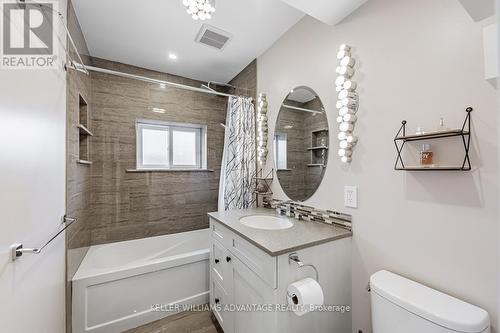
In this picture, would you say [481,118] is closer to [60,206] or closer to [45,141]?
[45,141]

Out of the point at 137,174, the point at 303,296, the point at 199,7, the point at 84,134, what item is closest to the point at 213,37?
the point at 199,7

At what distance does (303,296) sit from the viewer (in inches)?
38.4

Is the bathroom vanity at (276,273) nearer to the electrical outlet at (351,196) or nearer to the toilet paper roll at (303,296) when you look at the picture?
the toilet paper roll at (303,296)

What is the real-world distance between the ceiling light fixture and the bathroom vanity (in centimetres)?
153

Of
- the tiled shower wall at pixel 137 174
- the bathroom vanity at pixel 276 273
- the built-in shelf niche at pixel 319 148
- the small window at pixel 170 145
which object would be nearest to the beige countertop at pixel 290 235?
the bathroom vanity at pixel 276 273

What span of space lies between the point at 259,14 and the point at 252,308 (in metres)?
2.12

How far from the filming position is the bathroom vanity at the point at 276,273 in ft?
3.43

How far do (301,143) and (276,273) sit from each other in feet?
3.60

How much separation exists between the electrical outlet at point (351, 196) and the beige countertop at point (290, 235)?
177 millimetres

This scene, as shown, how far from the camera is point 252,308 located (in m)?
1.19

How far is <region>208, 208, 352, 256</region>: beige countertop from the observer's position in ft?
3.54

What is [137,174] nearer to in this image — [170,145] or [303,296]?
[170,145]

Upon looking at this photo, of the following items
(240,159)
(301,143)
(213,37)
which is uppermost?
(213,37)

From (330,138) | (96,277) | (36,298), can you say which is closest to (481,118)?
(330,138)
